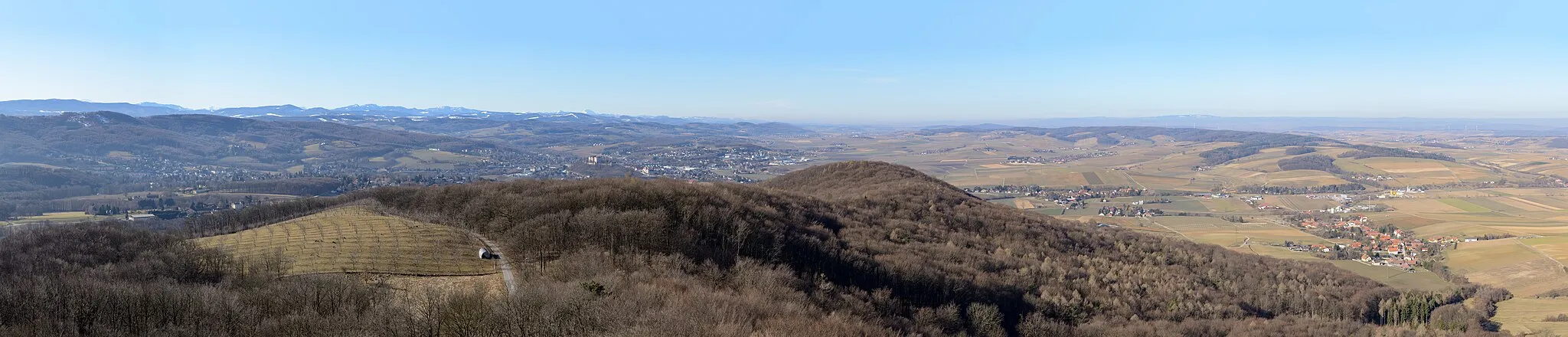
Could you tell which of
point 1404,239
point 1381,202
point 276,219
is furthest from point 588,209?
point 1381,202

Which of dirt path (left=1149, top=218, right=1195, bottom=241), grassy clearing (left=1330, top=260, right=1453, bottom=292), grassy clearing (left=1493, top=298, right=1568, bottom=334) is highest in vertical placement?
grassy clearing (left=1493, top=298, right=1568, bottom=334)

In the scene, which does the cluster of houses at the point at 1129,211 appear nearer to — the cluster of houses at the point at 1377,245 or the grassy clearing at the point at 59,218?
the cluster of houses at the point at 1377,245

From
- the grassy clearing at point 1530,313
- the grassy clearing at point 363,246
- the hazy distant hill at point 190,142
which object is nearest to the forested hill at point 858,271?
the grassy clearing at point 1530,313

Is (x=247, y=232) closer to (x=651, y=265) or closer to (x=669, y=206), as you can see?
(x=669, y=206)

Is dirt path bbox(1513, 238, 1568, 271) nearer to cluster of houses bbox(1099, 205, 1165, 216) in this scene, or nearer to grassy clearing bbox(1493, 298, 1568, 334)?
grassy clearing bbox(1493, 298, 1568, 334)

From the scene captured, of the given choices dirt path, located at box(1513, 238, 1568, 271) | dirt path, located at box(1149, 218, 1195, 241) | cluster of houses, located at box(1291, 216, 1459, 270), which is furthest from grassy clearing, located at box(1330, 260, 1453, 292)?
dirt path, located at box(1149, 218, 1195, 241)

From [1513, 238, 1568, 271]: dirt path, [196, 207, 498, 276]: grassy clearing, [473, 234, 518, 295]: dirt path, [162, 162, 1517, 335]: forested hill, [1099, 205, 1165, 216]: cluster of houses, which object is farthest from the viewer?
[1099, 205, 1165, 216]: cluster of houses

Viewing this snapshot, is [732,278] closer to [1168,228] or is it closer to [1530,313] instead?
[1530,313]
